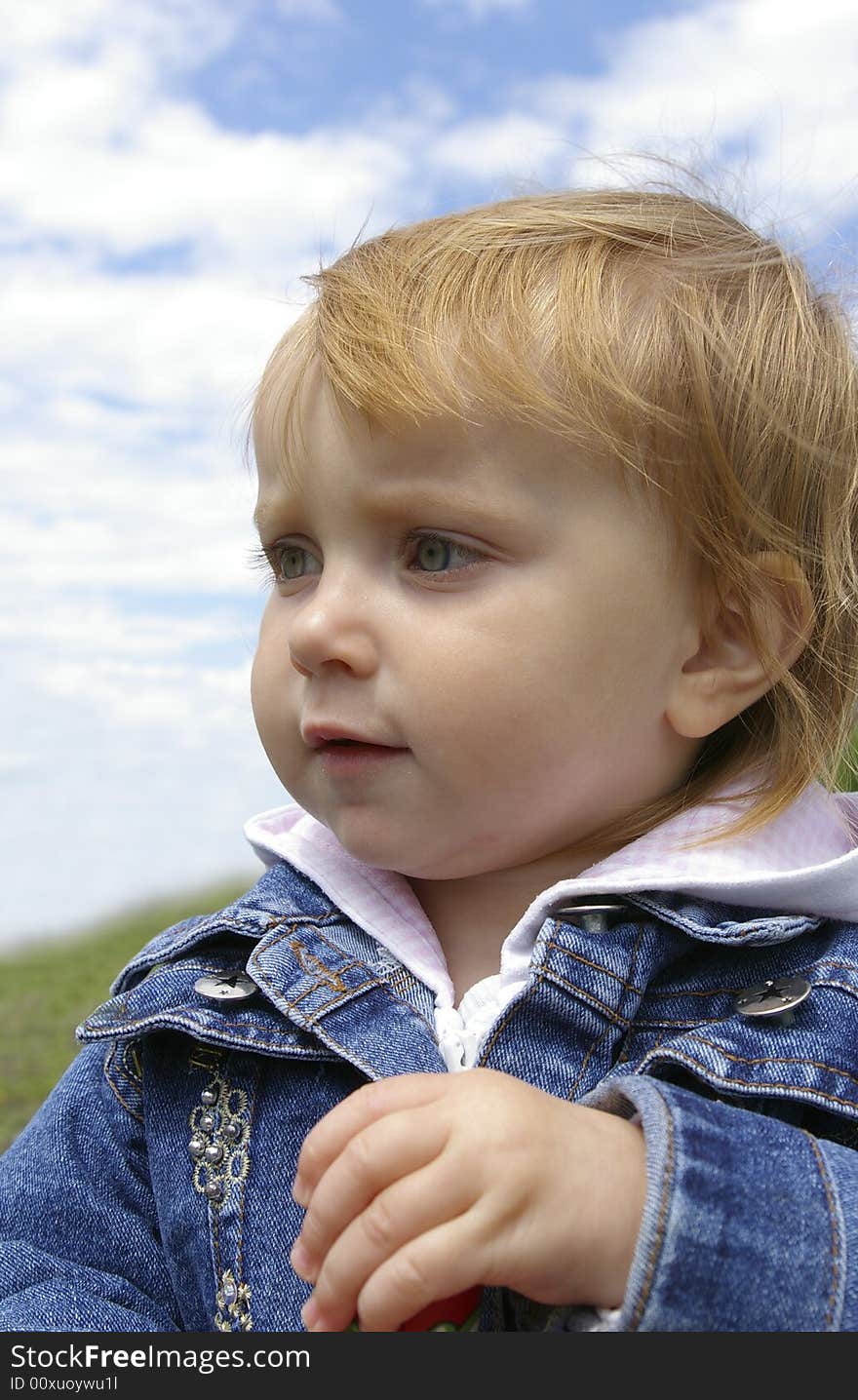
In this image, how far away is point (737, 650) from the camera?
161cm

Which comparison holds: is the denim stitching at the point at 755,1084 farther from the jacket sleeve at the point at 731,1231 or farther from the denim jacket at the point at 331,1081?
the jacket sleeve at the point at 731,1231

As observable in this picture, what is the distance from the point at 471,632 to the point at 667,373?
15.6 inches

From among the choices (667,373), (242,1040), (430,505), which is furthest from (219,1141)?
(667,373)

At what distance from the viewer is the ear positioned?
5.18 feet

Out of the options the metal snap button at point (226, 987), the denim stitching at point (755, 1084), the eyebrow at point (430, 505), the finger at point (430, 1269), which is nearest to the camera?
the finger at point (430, 1269)

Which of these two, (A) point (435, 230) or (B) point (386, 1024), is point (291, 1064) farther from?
(A) point (435, 230)

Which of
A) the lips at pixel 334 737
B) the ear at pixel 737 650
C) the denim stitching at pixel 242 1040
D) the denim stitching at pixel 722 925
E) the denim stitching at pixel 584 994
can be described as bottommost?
the denim stitching at pixel 242 1040

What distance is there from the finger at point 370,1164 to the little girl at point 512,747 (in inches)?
8.3

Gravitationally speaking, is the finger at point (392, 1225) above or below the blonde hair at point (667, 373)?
below

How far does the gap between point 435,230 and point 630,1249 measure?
1222mm

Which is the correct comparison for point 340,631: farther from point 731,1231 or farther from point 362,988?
point 731,1231

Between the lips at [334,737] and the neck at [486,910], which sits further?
the neck at [486,910]

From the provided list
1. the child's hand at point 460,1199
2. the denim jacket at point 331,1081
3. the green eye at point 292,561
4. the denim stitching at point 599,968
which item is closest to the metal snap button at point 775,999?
the denim jacket at point 331,1081

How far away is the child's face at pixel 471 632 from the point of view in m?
1.42
